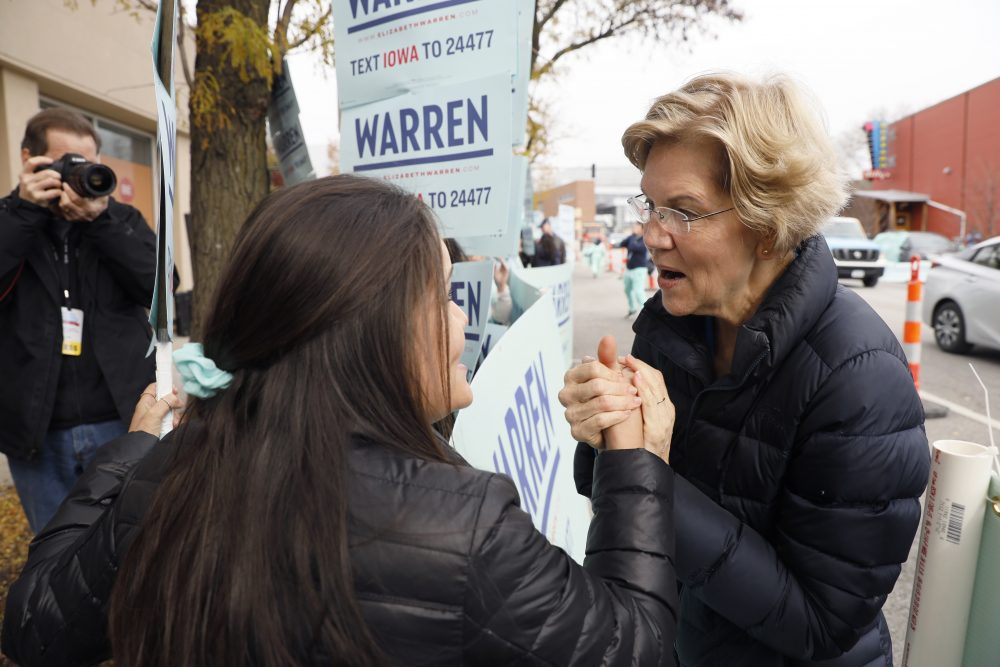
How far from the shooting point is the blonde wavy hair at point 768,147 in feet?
4.75

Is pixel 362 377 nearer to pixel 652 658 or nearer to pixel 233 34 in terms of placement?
pixel 652 658

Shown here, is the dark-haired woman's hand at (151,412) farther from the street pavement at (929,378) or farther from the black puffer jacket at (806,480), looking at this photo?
the street pavement at (929,378)

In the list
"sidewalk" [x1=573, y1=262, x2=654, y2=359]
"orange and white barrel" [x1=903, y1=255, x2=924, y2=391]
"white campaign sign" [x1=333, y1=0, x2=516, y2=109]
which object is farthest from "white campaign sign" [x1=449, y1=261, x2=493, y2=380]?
"orange and white barrel" [x1=903, y1=255, x2=924, y2=391]

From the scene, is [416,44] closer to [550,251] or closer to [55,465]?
[55,465]

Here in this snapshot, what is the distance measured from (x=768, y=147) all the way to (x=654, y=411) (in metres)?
0.61

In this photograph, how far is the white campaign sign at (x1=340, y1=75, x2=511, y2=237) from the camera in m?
2.45

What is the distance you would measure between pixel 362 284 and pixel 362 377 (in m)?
0.14

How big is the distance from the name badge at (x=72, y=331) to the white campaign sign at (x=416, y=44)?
52.7 inches

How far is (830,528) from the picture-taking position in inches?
52.4

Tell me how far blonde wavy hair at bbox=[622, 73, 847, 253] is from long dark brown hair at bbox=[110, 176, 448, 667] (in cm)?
72

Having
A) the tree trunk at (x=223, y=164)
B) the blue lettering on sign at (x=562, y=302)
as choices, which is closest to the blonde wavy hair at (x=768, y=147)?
the tree trunk at (x=223, y=164)

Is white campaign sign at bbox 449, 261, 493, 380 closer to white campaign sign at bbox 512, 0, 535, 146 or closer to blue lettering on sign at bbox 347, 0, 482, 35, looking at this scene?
white campaign sign at bbox 512, 0, 535, 146

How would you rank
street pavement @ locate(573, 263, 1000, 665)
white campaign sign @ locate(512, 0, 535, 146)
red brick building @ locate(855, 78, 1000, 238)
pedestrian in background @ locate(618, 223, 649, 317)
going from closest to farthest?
white campaign sign @ locate(512, 0, 535, 146) → street pavement @ locate(573, 263, 1000, 665) → pedestrian in background @ locate(618, 223, 649, 317) → red brick building @ locate(855, 78, 1000, 238)

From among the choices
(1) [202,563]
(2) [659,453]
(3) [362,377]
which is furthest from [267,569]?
(2) [659,453]
